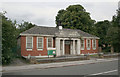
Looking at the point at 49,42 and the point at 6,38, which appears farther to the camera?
the point at 49,42

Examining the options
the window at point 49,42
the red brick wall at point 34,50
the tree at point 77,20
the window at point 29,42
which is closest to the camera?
the red brick wall at point 34,50

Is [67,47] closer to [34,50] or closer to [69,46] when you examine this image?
[69,46]

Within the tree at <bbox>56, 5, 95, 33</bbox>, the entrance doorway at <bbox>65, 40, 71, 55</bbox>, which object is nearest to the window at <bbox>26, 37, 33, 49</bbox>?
the entrance doorway at <bbox>65, 40, 71, 55</bbox>

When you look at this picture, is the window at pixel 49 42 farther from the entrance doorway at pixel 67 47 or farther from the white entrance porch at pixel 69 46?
the entrance doorway at pixel 67 47

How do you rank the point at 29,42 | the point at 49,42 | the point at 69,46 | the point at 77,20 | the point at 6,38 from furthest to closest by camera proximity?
the point at 77,20 → the point at 69,46 → the point at 49,42 → the point at 29,42 → the point at 6,38

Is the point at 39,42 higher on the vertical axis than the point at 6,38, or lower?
lower

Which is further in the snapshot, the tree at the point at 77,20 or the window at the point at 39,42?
the tree at the point at 77,20

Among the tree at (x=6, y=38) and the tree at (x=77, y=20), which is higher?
the tree at (x=77, y=20)

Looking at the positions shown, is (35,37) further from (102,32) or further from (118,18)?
(102,32)

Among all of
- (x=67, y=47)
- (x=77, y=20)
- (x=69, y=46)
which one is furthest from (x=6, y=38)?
(x=77, y=20)

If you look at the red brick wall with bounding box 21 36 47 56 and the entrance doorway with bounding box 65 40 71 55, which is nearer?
the red brick wall with bounding box 21 36 47 56

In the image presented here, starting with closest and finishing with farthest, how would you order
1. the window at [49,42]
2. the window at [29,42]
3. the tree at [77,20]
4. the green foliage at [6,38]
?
1. the green foliage at [6,38]
2. the window at [29,42]
3. the window at [49,42]
4. the tree at [77,20]

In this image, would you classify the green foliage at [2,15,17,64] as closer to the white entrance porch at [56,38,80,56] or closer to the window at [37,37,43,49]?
the window at [37,37,43,49]

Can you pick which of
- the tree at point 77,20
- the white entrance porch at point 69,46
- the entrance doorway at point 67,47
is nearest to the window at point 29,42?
the white entrance porch at point 69,46
